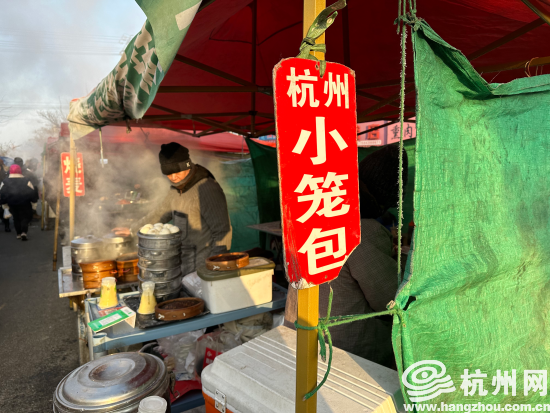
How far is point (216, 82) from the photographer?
15.8 ft

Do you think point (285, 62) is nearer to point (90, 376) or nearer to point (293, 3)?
point (90, 376)

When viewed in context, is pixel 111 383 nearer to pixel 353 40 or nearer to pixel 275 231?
pixel 275 231

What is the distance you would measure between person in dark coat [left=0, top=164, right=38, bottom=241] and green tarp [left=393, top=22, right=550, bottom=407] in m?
12.1

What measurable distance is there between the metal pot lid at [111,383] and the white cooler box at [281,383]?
20.1 inches

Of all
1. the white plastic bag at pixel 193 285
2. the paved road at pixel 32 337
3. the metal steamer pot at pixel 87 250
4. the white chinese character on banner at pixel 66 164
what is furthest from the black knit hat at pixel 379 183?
the white chinese character on banner at pixel 66 164

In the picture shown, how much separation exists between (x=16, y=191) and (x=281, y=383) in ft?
38.9

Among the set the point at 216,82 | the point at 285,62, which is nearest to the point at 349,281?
the point at 285,62

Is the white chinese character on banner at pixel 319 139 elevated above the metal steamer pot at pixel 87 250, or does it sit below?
above

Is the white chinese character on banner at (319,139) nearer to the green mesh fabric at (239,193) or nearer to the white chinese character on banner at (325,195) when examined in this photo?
the white chinese character on banner at (325,195)

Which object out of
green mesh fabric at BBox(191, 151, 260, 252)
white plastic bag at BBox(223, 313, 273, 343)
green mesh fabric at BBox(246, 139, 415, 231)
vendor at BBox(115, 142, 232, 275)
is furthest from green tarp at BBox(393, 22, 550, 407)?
green mesh fabric at BBox(191, 151, 260, 252)

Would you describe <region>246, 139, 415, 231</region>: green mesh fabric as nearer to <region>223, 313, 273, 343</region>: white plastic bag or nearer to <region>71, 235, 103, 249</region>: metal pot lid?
<region>71, 235, 103, 249</region>: metal pot lid

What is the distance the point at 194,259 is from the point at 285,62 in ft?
10.4

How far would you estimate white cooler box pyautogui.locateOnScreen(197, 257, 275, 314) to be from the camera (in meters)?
2.69

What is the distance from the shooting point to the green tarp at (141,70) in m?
1.22
